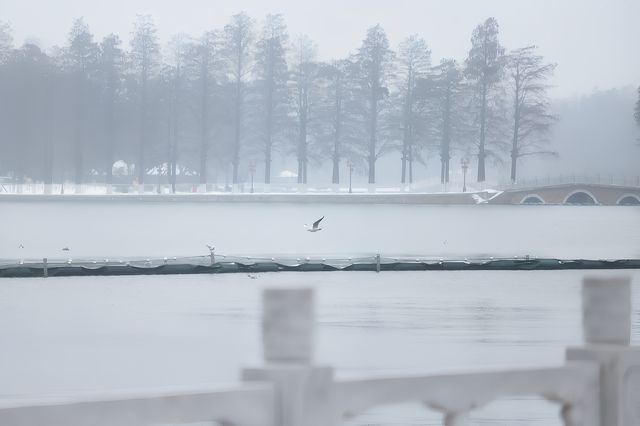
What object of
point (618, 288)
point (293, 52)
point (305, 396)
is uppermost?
point (293, 52)

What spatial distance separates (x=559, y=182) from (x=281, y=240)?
3889 centimetres

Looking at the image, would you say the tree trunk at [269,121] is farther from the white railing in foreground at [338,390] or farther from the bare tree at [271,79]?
the white railing in foreground at [338,390]

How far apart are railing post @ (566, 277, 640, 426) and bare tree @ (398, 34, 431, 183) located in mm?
149977

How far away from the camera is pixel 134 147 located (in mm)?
147500

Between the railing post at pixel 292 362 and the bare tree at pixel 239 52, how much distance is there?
145451 mm

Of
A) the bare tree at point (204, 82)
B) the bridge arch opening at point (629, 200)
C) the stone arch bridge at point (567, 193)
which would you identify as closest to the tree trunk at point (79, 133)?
the bare tree at point (204, 82)

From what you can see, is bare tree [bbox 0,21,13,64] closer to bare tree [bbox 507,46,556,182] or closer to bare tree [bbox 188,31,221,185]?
bare tree [bbox 188,31,221,185]

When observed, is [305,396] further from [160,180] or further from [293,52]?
[293,52]

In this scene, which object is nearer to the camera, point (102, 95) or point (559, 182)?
point (559, 182)

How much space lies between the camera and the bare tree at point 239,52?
150375 mm

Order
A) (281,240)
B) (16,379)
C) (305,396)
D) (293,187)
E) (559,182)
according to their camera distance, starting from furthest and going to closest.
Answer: (293,187)
(559,182)
(281,240)
(16,379)
(305,396)

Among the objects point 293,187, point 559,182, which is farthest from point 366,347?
point 293,187

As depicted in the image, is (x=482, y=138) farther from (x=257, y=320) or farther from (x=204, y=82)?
(x=257, y=320)

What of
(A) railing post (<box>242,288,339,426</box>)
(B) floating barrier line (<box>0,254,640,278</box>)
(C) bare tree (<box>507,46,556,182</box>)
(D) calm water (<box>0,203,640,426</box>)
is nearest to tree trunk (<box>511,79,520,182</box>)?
(C) bare tree (<box>507,46,556,182</box>)
